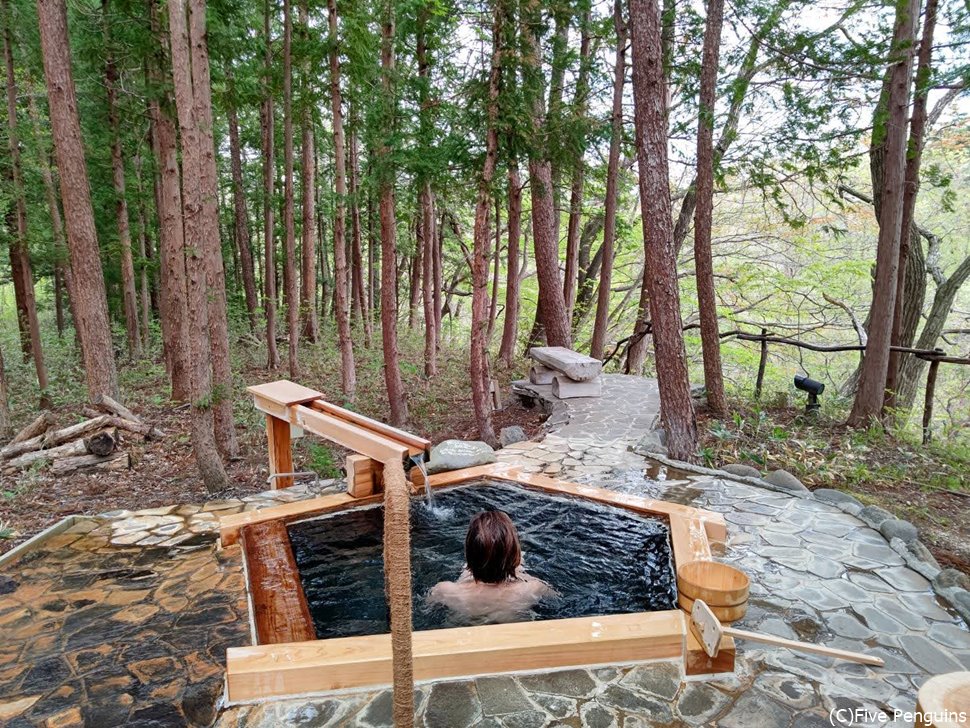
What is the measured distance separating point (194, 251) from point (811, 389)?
25.0 ft

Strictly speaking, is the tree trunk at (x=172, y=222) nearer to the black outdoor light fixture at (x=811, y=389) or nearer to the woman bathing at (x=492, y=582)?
the woman bathing at (x=492, y=582)

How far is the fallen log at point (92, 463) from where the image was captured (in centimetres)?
586

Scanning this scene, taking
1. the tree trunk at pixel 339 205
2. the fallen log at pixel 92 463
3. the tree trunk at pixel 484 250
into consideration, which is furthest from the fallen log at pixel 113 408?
the tree trunk at pixel 484 250

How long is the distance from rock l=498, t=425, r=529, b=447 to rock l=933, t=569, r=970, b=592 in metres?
4.51

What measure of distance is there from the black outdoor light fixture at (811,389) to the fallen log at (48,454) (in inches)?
351

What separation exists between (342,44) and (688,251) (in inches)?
484

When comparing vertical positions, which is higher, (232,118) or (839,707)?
(232,118)

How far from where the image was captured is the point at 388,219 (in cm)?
726

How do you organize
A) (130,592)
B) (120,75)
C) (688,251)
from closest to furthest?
(130,592) < (120,75) < (688,251)

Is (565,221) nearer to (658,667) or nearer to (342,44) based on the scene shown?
(342,44)

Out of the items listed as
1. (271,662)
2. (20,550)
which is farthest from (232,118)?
(271,662)

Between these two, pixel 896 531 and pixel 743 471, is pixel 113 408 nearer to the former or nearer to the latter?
pixel 743 471

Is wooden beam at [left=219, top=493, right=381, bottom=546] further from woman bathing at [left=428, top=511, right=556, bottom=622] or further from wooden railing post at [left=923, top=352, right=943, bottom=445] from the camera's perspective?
wooden railing post at [left=923, top=352, right=943, bottom=445]

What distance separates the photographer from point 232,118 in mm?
11555
